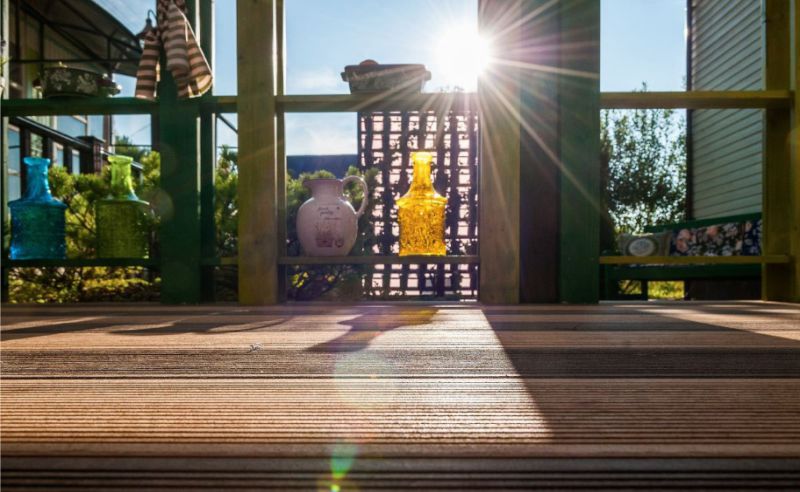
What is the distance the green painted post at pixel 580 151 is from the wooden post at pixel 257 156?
1.13 m

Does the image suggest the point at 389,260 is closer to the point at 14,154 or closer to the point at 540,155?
the point at 540,155

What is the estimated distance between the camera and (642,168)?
10.9 m

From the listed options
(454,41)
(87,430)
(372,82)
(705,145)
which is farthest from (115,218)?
(705,145)

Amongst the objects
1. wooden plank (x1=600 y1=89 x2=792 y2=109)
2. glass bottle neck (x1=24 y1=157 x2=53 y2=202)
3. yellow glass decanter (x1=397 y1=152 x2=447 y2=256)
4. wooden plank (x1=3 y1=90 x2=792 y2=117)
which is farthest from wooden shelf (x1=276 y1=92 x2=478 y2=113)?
glass bottle neck (x1=24 y1=157 x2=53 y2=202)

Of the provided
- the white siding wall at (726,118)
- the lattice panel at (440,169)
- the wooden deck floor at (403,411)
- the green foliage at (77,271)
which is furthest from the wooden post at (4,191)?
the white siding wall at (726,118)

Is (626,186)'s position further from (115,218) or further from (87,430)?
(87,430)

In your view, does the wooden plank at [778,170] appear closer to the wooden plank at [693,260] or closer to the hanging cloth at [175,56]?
the wooden plank at [693,260]

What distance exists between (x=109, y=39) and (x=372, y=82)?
760cm

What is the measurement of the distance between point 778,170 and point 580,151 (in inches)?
38.2

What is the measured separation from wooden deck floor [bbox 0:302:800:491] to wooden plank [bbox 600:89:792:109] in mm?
1419

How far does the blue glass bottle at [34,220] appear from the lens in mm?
2316

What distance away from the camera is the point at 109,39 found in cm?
823

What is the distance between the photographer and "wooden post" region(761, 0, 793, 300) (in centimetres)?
239

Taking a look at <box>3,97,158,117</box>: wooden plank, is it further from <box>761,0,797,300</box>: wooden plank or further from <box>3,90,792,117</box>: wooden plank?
<box>761,0,797,300</box>: wooden plank
